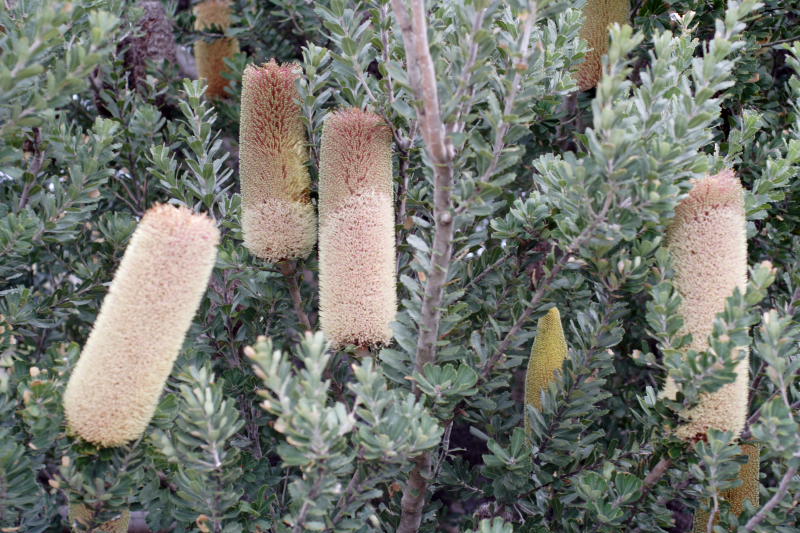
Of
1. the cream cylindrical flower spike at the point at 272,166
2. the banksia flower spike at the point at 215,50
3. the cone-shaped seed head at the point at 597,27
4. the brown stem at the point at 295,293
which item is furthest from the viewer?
the banksia flower spike at the point at 215,50

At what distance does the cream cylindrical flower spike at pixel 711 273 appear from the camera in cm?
133

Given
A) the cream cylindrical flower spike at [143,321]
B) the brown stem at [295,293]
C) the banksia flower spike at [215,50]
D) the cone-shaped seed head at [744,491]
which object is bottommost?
the cone-shaped seed head at [744,491]

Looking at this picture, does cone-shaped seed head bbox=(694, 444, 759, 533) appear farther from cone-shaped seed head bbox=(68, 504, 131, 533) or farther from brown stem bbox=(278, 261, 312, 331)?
cone-shaped seed head bbox=(68, 504, 131, 533)

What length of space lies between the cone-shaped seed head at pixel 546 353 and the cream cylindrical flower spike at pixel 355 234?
0.37 meters

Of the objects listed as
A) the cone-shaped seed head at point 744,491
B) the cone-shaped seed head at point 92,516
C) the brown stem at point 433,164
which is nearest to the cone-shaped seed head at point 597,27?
the brown stem at point 433,164

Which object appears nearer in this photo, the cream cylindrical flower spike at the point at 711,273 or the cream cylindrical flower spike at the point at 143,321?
the cream cylindrical flower spike at the point at 143,321

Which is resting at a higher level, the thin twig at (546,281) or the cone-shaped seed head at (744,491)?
the thin twig at (546,281)

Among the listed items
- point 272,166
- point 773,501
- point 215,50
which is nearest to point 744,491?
point 773,501

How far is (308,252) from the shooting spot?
1.62 metres

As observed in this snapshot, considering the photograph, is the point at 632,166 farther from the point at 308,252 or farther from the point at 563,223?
the point at 308,252

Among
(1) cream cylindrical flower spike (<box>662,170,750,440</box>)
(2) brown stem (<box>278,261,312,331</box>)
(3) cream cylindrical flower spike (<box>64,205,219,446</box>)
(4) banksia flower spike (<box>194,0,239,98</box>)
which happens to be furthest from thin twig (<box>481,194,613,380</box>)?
(4) banksia flower spike (<box>194,0,239,98</box>)

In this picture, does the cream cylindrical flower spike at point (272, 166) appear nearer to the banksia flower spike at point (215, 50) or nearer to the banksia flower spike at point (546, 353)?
the banksia flower spike at point (546, 353)

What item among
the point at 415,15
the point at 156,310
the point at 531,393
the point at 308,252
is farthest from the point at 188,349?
the point at 415,15

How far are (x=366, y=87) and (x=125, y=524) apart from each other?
3.22 ft
